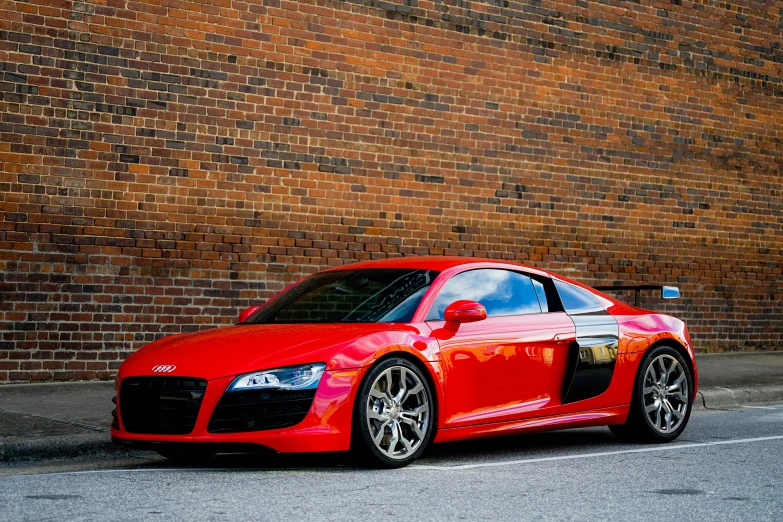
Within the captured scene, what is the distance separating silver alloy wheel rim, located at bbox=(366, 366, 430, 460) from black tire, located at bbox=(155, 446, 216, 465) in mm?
1016

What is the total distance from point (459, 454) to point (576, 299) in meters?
1.48

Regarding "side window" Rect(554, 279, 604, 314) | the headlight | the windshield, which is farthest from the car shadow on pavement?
"side window" Rect(554, 279, 604, 314)

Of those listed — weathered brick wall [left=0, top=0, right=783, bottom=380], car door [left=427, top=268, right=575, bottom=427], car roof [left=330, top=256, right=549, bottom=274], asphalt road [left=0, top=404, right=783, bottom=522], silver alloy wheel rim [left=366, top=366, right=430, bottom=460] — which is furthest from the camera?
weathered brick wall [left=0, top=0, right=783, bottom=380]

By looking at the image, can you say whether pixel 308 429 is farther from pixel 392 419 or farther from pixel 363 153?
pixel 363 153

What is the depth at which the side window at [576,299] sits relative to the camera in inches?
326

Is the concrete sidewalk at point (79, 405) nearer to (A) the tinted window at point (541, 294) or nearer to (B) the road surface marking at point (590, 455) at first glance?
(B) the road surface marking at point (590, 455)

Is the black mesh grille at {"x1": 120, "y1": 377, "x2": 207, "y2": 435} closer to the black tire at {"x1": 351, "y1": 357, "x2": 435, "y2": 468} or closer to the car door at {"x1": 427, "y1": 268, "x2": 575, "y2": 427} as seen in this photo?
the black tire at {"x1": 351, "y1": 357, "x2": 435, "y2": 468}

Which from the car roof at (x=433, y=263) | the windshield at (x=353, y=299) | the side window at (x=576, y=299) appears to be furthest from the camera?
the side window at (x=576, y=299)

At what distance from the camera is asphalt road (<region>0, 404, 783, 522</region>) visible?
552 cm

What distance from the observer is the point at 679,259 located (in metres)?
15.7

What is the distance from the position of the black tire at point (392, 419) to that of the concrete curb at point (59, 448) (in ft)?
6.27

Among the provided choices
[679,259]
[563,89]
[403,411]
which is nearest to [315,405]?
[403,411]

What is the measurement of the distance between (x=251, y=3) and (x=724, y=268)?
26.6ft

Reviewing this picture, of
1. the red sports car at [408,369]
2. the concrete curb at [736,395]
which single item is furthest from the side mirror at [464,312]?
the concrete curb at [736,395]
